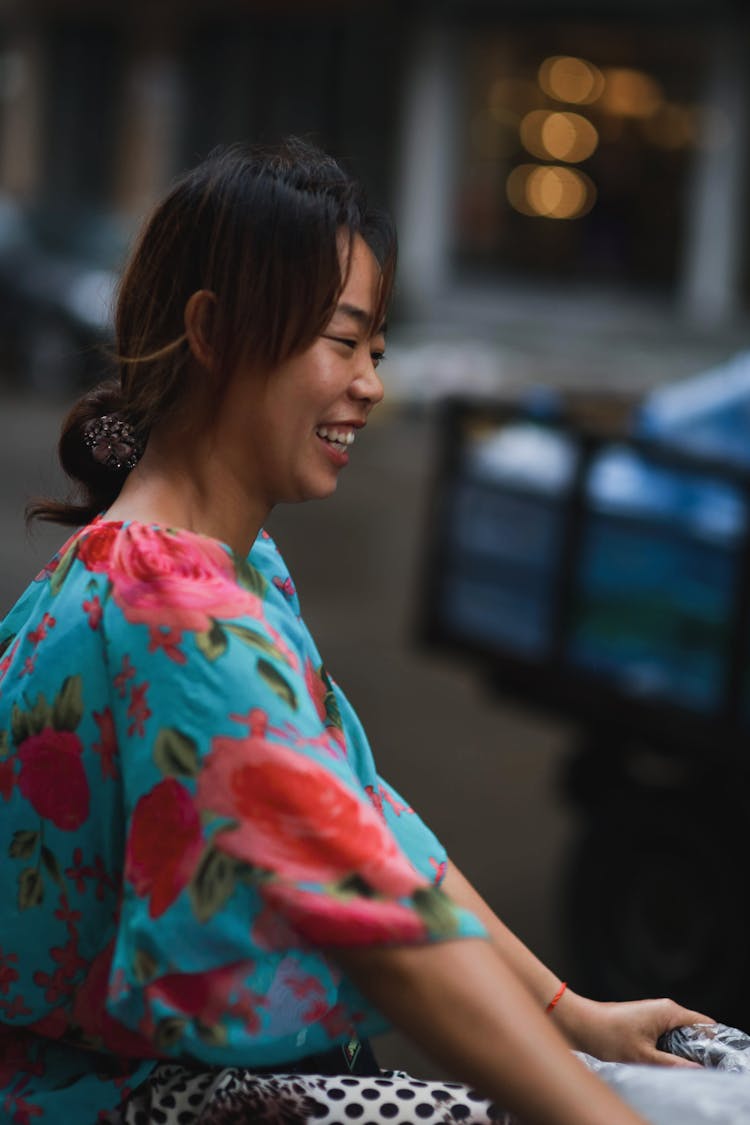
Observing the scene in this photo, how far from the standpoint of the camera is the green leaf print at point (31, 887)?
1.45 metres

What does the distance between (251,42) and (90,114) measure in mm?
3609

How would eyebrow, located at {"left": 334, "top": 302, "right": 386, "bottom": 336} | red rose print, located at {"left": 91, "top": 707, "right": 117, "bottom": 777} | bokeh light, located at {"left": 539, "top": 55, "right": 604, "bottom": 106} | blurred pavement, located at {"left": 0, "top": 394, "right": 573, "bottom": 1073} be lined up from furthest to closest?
1. bokeh light, located at {"left": 539, "top": 55, "right": 604, "bottom": 106}
2. blurred pavement, located at {"left": 0, "top": 394, "right": 573, "bottom": 1073}
3. eyebrow, located at {"left": 334, "top": 302, "right": 386, "bottom": 336}
4. red rose print, located at {"left": 91, "top": 707, "right": 117, "bottom": 777}

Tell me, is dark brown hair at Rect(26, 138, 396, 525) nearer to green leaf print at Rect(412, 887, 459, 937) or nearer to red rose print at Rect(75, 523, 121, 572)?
red rose print at Rect(75, 523, 121, 572)

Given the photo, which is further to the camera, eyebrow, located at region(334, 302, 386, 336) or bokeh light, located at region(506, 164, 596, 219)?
bokeh light, located at region(506, 164, 596, 219)

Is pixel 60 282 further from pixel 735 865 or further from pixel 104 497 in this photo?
pixel 104 497

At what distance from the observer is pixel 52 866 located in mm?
1446

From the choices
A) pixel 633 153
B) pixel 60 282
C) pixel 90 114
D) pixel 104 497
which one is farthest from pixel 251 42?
pixel 104 497

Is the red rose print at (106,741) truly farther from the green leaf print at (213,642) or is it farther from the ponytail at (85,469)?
the ponytail at (85,469)

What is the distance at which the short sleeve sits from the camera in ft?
4.32

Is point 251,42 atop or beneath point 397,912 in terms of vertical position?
atop

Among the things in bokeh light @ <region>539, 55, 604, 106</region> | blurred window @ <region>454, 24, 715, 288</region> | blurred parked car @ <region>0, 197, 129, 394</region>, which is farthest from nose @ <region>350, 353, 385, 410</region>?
bokeh light @ <region>539, 55, 604, 106</region>

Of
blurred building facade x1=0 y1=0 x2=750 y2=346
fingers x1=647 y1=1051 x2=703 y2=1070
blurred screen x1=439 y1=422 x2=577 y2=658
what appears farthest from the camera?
blurred building facade x1=0 y1=0 x2=750 y2=346

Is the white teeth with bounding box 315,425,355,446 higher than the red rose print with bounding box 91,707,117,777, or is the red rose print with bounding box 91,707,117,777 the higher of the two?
the white teeth with bounding box 315,425,355,446

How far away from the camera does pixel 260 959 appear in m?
1.34
